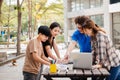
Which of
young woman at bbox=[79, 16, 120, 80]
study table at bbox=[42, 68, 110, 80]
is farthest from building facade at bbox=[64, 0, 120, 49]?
young woman at bbox=[79, 16, 120, 80]

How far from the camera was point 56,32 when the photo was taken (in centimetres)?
739

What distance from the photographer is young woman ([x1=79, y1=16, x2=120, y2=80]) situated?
6207mm

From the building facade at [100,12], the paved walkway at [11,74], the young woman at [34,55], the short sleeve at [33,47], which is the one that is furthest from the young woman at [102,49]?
the building facade at [100,12]

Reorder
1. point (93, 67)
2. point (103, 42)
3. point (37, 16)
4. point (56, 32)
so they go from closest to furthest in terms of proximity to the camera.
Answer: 1. point (103, 42)
2. point (93, 67)
3. point (56, 32)
4. point (37, 16)

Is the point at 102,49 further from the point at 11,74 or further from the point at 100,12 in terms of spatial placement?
the point at 100,12

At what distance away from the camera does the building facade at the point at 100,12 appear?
47.2 meters

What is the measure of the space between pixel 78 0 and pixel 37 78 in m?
55.4

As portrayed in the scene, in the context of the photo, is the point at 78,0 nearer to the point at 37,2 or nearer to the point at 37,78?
the point at 37,2

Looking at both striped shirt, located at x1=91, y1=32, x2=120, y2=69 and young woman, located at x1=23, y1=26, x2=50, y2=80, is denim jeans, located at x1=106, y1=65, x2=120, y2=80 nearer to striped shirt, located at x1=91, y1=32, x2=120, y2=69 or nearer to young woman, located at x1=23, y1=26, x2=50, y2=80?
striped shirt, located at x1=91, y1=32, x2=120, y2=69

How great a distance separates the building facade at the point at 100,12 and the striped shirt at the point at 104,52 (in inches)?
1560

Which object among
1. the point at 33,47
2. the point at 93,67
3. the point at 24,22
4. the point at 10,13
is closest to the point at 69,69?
the point at 93,67

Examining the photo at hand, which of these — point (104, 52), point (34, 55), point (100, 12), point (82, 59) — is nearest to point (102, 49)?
point (104, 52)

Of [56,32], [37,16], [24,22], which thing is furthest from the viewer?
[24,22]

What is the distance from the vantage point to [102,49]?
6.26 m
